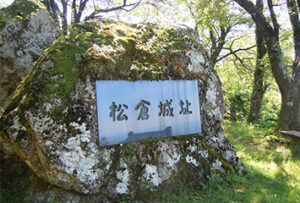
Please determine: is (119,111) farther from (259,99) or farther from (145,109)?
(259,99)

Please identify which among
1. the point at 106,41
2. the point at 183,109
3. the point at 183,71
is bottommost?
the point at 183,109

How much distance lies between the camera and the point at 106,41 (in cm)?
335

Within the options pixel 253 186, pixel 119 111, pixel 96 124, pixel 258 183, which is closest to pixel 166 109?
pixel 119 111

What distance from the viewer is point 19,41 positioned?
177 inches

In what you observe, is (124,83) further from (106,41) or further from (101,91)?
(106,41)

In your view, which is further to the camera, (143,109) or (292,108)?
(292,108)

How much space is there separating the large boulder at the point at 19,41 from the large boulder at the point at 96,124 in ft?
5.07

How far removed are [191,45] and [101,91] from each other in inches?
76.8

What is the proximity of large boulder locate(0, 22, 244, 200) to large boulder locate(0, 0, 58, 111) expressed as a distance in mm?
1544

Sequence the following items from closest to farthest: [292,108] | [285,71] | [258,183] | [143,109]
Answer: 1. [143,109]
2. [258,183]
3. [292,108]
4. [285,71]

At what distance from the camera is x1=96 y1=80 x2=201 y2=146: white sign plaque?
2.99 metres

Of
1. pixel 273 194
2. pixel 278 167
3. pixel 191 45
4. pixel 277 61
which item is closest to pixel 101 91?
pixel 191 45

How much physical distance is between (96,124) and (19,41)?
114 inches

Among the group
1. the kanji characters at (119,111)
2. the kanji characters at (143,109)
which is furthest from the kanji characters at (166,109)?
the kanji characters at (119,111)
